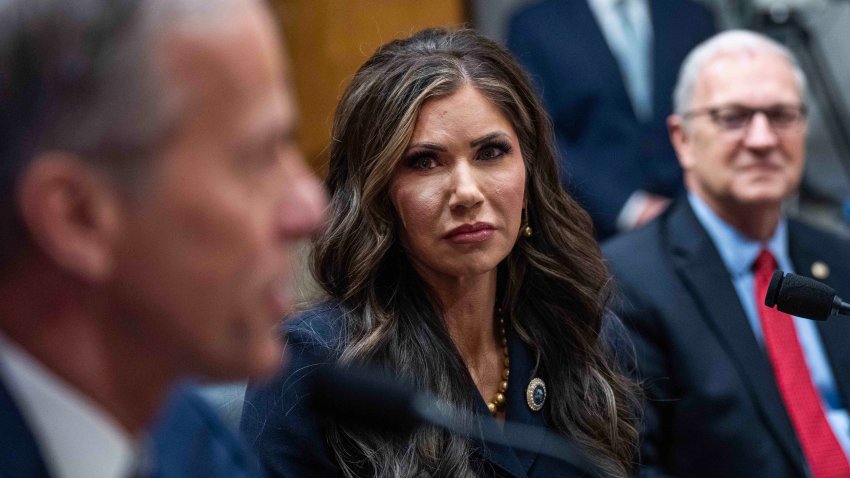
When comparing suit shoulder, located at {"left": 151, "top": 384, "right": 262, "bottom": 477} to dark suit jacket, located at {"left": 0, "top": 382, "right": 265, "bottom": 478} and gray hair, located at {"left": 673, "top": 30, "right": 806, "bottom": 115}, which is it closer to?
dark suit jacket, located at {"left": 0, "top": 382, "right": 265, "bottom": 478}

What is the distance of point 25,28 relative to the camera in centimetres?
82

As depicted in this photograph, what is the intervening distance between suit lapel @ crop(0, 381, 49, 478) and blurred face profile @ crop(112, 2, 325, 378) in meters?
0.13

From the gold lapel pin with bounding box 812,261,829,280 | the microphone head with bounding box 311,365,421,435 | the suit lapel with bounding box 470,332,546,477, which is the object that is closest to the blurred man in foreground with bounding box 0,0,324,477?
the microphone head with bounding box 311,365,421,435

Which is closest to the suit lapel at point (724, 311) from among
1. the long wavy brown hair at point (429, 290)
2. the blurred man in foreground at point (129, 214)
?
the long wavy brown hair at point (429, 290)

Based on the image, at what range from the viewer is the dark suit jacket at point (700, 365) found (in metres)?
2.38

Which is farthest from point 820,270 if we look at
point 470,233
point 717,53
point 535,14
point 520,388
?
point 535,14

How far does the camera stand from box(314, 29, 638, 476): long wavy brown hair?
6.22ft

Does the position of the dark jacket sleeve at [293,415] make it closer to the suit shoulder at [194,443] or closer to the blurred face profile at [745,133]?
the suit shoulder at [194,443]

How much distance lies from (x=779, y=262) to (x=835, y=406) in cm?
35

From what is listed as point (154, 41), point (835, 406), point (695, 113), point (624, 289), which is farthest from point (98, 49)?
point (695, 113)

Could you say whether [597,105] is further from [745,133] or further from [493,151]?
[493,151]

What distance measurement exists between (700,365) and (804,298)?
32.7 inches

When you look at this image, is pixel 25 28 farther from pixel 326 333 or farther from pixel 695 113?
pixel 695 113

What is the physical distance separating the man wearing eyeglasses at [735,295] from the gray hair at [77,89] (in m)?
1.58
